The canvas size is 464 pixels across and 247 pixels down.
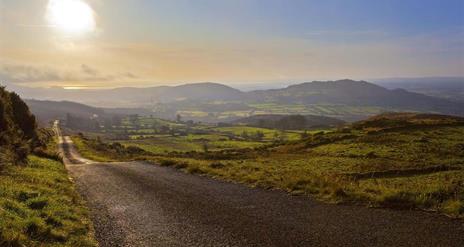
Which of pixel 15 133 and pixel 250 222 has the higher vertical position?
pixel 15 133

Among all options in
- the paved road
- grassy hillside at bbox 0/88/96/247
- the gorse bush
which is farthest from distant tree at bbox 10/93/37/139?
the paved road

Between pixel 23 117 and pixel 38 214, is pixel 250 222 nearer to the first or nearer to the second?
pixel 38 214

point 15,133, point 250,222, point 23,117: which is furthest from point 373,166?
point 23,117

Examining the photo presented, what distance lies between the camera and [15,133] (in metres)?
43.4

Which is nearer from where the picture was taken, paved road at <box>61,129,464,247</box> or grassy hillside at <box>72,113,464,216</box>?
paved road at <box>61,129,464,247</box>

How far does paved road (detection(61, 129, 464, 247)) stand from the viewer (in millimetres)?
11930

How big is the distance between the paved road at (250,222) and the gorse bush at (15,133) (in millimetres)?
10419

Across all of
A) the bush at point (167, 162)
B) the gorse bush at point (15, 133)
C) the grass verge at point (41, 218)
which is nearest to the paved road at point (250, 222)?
the grass verge at point (41, 218)

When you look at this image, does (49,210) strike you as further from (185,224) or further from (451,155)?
(451,155)

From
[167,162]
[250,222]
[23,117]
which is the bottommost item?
[167,162]

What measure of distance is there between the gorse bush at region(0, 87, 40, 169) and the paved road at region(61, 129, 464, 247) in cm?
1042

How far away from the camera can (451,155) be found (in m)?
47.2

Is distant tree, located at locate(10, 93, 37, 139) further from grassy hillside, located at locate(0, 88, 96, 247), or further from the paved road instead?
the paved road

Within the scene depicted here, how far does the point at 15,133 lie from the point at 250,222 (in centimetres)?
3682
